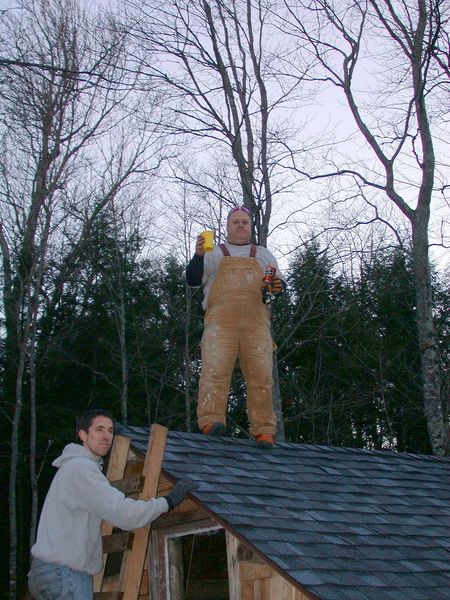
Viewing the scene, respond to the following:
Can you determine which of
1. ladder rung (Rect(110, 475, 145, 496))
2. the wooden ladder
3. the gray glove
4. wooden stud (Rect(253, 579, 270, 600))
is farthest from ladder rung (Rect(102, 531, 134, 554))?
wooden stud (Rect(253, 579, 270, 600))

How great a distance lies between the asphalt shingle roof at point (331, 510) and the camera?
399 centimetres

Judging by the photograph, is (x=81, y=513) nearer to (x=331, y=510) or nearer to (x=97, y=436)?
(x=97, y=436)

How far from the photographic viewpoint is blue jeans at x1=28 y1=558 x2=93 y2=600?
380 centimetres

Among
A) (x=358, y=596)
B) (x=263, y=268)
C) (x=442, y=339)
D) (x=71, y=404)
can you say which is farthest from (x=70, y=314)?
(x=358, y=596)

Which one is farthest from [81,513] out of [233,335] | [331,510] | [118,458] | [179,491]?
[233,335]

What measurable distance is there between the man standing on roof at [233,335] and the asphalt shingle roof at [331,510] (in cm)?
26

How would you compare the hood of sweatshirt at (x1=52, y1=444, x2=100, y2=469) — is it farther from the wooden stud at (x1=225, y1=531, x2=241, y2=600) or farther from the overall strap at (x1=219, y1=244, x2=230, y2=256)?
the overall strap at (x1=219, y1=244, x2=230, y2=256)

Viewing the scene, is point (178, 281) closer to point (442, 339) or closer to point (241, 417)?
point (241, 417)

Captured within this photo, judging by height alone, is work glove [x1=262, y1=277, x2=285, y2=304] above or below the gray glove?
above

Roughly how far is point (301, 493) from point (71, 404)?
12.0 meters

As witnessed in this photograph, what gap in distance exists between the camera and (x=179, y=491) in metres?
4.11

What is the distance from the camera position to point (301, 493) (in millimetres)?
5141

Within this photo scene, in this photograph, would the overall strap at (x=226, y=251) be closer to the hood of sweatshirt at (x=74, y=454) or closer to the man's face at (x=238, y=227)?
the man's face at (x=238, y=227)

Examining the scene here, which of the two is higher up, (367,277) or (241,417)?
(367,277)
